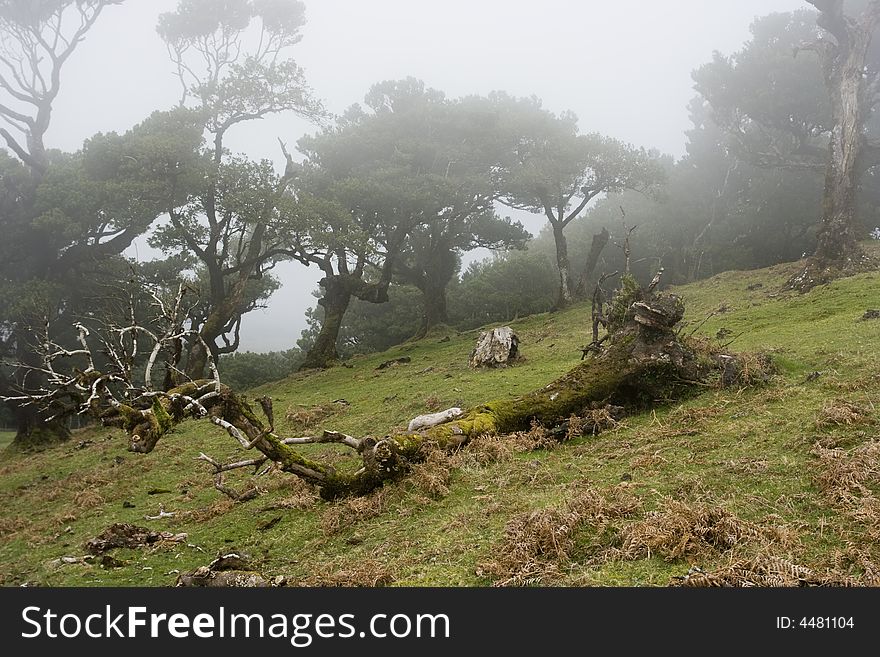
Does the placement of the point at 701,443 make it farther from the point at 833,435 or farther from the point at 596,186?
the point at 596,186

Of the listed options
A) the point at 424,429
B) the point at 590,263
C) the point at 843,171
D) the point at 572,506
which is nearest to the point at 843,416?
the point at 572,506

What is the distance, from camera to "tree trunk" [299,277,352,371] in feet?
98.9

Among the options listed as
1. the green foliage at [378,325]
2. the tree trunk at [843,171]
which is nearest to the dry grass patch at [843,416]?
the tree trunk at [843,171]

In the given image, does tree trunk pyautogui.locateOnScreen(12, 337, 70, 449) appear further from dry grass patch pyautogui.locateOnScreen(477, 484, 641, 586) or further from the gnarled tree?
dry grass patch pyautogui.locateOnScreen(477, 484, 641, 586)

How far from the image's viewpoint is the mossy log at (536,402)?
7.99 m

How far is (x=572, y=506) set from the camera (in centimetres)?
572

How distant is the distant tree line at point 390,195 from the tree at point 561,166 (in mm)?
153

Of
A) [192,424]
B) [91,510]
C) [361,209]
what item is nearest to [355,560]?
[91,510]

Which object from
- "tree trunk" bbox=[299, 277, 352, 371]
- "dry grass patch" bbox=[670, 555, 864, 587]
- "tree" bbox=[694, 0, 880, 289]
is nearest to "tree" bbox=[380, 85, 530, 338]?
"tree trunk" bbox=[299, 277, 352, 371]

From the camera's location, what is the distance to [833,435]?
6645mm

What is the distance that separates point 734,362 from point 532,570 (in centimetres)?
747

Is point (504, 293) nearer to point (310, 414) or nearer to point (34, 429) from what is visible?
point (310, 414)

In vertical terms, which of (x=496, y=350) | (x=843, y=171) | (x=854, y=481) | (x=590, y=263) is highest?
(x=843, y=171)

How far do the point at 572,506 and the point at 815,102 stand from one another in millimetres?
41451
